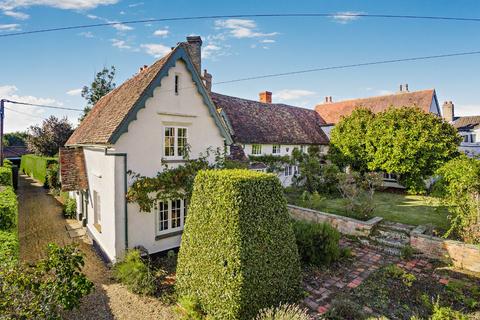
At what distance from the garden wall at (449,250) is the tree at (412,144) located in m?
11.6

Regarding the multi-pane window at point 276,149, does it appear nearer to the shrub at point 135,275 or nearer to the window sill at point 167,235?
the window sill at point 167,235

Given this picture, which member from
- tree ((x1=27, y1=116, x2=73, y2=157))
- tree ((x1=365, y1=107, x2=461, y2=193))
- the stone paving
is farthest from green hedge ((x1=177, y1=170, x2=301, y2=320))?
tree ((x1=27, y1=116, x2=73, y2=157))

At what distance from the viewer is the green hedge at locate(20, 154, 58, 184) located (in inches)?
1052

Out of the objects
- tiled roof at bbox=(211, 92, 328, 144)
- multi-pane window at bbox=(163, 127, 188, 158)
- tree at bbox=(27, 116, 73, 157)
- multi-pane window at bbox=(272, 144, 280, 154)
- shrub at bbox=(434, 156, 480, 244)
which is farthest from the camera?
tree at bbox=(27, 116, 73, 157)

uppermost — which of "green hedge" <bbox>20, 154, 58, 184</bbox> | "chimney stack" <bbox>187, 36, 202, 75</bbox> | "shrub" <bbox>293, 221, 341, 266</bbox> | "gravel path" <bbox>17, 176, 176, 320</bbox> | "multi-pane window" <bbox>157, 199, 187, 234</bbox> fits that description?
"chimney stack" <bbox>187, 36, 202, 75</bbox>

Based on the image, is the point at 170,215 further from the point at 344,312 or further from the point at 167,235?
the point at 344,312

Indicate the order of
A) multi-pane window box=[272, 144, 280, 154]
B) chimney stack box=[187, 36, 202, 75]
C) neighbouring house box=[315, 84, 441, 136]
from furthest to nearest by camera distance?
1. neighbouring house box=[315, 84, 441, 136]
2. multi-pane window box=[272, 144, 280, 154]
3. chimney stack box=[187, 36, 202, 75]

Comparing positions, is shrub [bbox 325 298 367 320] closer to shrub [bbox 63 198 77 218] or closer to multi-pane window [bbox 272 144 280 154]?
shrub [bbox 63 198 77 218]

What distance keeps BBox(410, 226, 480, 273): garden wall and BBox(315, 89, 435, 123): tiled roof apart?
1907 cm

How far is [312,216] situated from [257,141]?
9858 millimetres

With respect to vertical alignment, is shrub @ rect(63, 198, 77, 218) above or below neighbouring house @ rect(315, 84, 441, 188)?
below

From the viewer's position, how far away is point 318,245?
1022 cm

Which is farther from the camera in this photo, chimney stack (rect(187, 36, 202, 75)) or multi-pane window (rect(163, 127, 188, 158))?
chimney stack (rect(187, 36, 202, 75))

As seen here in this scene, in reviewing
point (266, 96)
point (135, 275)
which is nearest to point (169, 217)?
point (135, 275)
